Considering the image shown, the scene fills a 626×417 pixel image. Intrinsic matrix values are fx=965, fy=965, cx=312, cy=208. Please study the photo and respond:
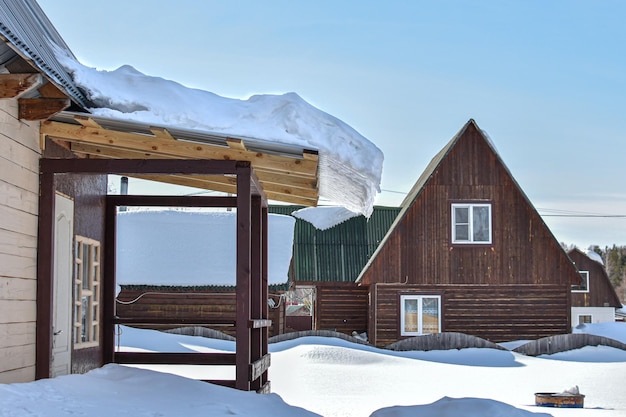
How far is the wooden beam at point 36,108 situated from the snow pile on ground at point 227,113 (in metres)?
0.33

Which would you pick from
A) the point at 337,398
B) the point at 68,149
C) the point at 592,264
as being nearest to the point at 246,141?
the point at 68,149

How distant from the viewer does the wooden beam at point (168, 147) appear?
954cm

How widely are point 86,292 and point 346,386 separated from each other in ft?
25.3

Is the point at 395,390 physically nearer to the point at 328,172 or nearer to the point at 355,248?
the point at 328,172

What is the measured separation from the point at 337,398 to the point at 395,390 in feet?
5.66

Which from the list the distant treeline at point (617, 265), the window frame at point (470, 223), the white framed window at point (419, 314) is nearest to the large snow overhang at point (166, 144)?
the white framed window at point (419, 314)

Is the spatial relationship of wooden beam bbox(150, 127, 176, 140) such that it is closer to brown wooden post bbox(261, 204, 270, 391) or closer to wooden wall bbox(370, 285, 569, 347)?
brown wooden post bbox(261, 204, 270, 391)

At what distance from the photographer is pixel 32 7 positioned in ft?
33.3

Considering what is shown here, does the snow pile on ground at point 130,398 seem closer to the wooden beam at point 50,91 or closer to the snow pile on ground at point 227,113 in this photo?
the snow pile on ground at point 227,113

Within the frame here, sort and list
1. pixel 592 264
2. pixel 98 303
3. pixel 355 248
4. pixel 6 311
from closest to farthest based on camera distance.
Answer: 1. pixel 6 311
2. pixel 98 303
3. pixel 355 248
4. pixel 592 264

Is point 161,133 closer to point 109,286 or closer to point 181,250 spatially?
point 109,286

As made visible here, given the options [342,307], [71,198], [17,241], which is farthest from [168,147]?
[342,307]

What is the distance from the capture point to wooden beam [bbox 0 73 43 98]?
26.1ft

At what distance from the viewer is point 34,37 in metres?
8.88
